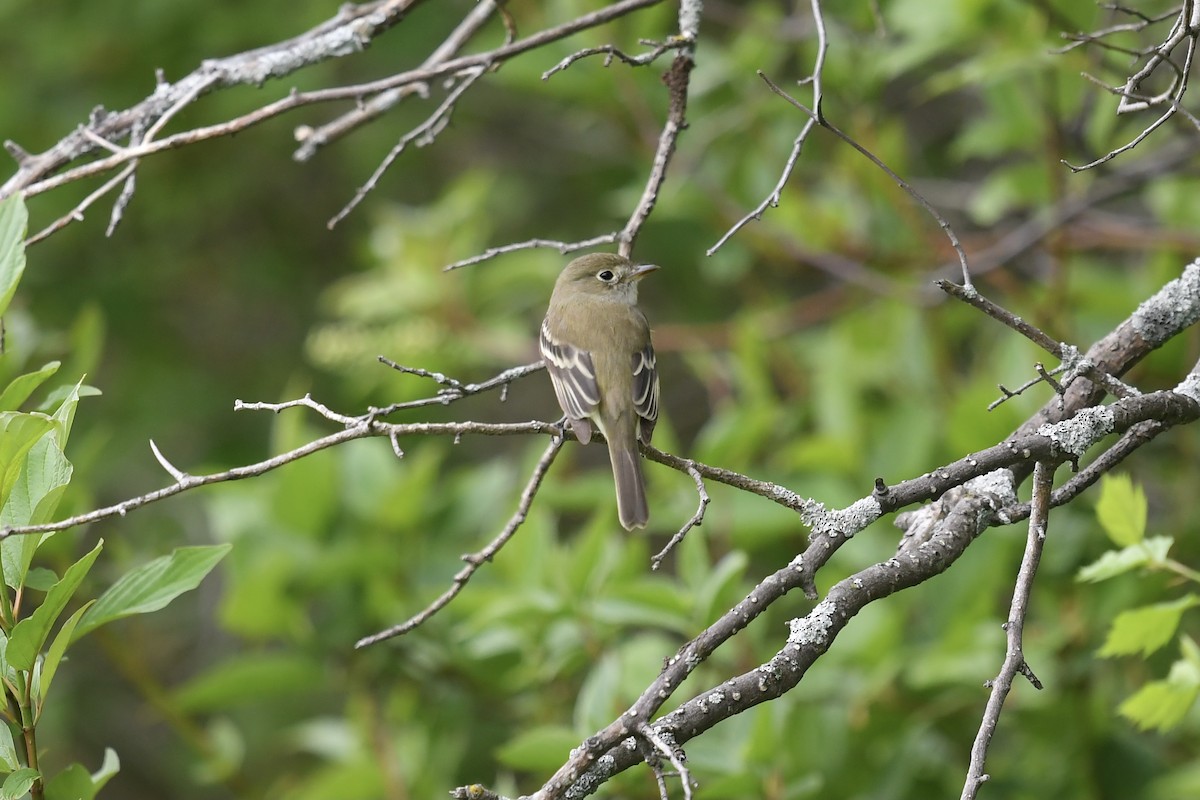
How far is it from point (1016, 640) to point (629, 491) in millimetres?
2076

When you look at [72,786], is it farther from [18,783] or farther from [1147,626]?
[1147,626]

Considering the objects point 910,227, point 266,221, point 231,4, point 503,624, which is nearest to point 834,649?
point 503,624

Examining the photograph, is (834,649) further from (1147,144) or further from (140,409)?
(140,409)

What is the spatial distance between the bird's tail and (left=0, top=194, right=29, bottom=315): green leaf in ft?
6.67

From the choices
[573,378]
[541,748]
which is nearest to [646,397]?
[573,378]

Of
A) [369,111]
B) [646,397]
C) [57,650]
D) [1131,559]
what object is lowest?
[57,650]

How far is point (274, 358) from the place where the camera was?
8609 millimetres

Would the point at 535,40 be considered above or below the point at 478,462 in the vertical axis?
below

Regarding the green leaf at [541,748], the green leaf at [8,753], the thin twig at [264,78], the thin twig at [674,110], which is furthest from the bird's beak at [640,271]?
the green leaf at [8,753]

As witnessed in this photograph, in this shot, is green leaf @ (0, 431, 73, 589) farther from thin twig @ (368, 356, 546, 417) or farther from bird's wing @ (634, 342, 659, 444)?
bird's wing @ (634, 342, 659, 444)

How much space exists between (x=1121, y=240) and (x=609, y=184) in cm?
368

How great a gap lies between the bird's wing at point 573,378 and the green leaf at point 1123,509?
1724 mm

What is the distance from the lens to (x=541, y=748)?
12.1ft

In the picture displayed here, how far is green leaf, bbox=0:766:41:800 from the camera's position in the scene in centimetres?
234
